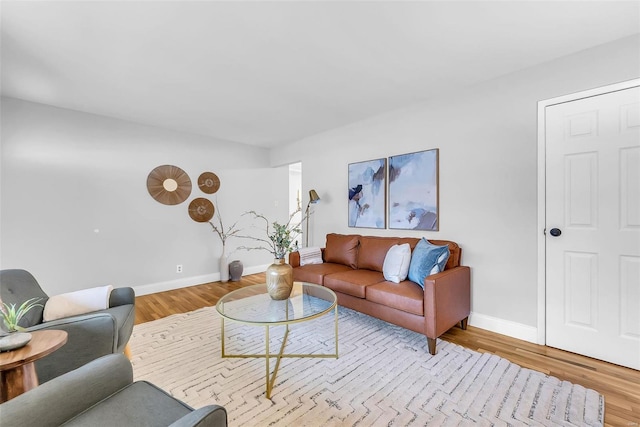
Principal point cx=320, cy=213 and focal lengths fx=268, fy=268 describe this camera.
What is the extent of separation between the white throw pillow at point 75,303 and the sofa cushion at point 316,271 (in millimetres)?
1822

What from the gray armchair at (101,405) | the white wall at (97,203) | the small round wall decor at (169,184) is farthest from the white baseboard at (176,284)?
the gray armchair at (101,405)

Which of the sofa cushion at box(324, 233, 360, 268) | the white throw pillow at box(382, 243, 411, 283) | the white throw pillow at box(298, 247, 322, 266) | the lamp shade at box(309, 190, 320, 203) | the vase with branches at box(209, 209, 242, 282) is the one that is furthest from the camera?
the vase with branches at box(209, 209, 242, 282)

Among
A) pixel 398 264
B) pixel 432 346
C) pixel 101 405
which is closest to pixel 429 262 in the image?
pixel 398 264

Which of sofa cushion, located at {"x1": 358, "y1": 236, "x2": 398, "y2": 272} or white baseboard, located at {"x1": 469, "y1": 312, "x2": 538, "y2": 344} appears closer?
white baseboard, located at {"x1": 469, "y1": 312, "x2": 538, "y2": 344}

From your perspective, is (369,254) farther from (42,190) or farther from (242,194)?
(42,190)

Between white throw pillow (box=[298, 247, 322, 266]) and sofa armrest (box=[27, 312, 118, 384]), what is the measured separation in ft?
6.88

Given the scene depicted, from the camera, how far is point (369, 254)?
312 cm

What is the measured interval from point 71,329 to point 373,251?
101 inches

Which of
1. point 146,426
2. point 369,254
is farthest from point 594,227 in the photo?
point 146,426

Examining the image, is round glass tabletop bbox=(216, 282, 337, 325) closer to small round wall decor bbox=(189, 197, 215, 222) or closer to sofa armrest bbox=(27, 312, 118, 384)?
sofa armrest bbox=(27, 312, 118, 384)

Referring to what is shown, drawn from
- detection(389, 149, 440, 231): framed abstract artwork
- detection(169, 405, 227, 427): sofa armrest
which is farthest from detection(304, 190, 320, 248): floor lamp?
detection(169, 405, 227, 427): sofa armrest

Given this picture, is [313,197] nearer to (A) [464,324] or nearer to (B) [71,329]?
(A) [464,324]

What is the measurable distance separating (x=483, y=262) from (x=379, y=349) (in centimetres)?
131

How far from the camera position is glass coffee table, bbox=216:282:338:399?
1780 millimetres
